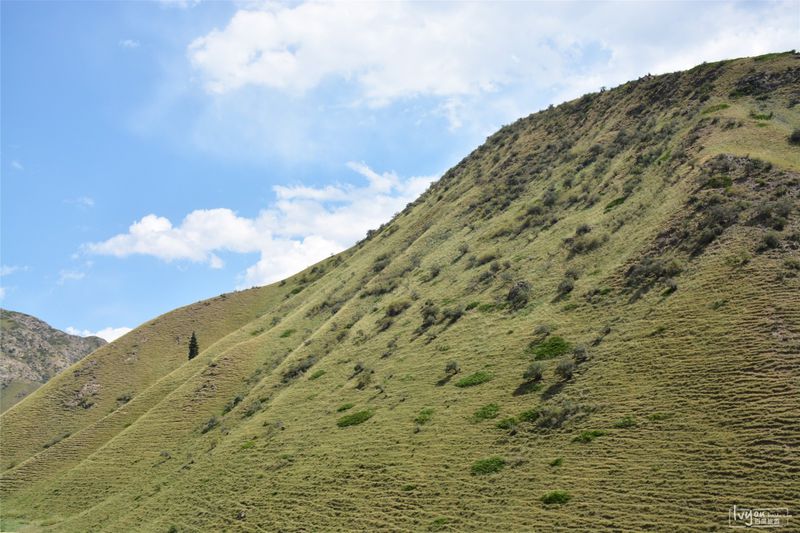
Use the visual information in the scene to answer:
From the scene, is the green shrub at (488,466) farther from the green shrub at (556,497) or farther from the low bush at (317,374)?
the low bush at (317,374)

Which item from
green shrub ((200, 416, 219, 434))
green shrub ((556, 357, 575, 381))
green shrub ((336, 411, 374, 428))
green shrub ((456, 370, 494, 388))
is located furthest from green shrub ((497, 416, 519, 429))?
green shrub ((200, 416, 219, 434))

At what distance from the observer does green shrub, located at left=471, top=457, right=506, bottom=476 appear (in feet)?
96.5

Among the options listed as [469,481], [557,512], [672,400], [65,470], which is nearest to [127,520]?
[65,470]

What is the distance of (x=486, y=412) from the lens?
115 ft

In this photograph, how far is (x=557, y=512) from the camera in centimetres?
2406

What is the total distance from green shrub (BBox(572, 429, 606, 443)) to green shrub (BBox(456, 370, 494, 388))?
418 inches

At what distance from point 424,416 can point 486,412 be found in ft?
17.5

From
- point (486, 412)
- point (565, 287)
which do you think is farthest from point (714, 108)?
point (486, 412)

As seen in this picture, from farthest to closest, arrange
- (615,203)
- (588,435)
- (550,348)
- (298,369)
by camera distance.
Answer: (298,369)
(615,203)
(550,348)
(588,435)

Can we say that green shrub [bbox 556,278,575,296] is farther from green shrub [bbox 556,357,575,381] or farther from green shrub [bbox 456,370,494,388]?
green shrub [bbox 556,357,575,381]

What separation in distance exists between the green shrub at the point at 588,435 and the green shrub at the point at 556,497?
148 inches

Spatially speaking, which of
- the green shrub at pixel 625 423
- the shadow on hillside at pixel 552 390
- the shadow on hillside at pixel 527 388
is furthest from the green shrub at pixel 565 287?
the green shrub at pixel 625 423

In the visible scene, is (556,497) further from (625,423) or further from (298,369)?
(298,369)

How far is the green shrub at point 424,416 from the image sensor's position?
37803 millimetres
